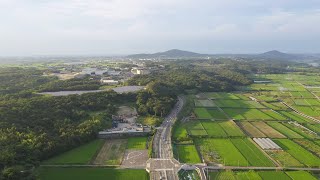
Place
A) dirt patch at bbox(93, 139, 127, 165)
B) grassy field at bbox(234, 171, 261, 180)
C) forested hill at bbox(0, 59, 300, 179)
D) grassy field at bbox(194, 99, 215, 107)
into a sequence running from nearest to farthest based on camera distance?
forested hill at bbox(0, 59, 300, 179) < grassy field at bbox(234, 171, 261, 180) < dirt patch at bbox(93, 139, 127, 165) < grassy field at bbox(194, 99, 215, 107)

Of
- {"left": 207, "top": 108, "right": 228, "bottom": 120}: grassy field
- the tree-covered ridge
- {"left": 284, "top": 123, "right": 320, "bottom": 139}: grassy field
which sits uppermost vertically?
the tree-covered ridge

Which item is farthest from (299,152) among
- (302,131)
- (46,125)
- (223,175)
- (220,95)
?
(220,95)

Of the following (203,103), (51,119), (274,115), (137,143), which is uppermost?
(51,119)

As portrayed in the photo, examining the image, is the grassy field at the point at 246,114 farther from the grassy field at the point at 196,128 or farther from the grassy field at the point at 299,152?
the grassy field at the point at 299,152

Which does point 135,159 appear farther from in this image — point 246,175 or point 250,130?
point 250,130

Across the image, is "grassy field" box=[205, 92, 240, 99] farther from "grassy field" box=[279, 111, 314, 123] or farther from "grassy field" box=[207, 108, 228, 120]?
"grassy field" box=[279, 111, 314, 123]

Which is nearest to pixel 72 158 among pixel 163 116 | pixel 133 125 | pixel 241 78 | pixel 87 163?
pixel 87 163

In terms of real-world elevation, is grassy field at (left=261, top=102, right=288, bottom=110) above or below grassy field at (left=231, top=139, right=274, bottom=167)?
above

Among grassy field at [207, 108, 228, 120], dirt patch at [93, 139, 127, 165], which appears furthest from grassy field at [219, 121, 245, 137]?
dirt patch at [93, 139, 127, 165]
